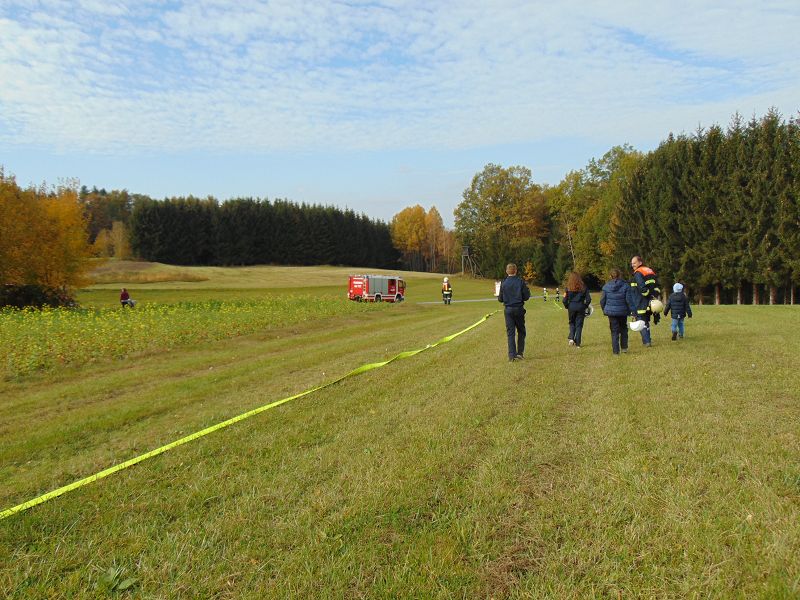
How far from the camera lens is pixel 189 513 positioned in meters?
3.93

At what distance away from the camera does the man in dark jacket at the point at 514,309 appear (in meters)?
10.2

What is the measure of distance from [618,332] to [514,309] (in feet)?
7.41

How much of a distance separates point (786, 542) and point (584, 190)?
71.0 m

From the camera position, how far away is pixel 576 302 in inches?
451

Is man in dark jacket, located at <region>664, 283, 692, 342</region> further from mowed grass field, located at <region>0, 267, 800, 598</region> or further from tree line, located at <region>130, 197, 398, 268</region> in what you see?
tree line, located at <region>130, 197, 398, 268</region>

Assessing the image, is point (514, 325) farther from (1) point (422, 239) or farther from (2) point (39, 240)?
(1) point (422, 239)

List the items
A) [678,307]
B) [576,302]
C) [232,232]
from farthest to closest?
[232,232] → [678,307] → [576,302]

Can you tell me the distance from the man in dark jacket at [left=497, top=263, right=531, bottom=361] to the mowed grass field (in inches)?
61.7

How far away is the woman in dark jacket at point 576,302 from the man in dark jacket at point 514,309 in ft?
5.38

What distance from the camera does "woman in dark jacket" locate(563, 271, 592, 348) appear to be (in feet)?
37.7

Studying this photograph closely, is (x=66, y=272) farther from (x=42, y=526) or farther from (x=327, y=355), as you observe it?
(x=42, y=526)

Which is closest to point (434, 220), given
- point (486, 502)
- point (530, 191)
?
point (530, 191)

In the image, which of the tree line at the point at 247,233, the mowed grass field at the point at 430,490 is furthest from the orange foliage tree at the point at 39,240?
the tree line at the point at 247,233

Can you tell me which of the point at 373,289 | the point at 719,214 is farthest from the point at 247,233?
the point at 719,214
